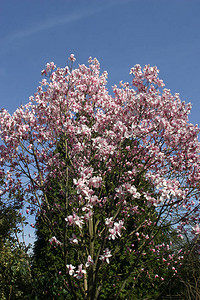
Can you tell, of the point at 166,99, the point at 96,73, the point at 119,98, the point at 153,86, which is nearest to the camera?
the point at 153,86

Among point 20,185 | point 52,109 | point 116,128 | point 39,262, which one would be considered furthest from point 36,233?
point 116,128

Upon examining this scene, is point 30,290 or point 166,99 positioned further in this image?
point 30,290

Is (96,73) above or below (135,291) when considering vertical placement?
above

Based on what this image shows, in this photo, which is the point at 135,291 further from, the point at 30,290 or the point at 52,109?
the point at 52,109

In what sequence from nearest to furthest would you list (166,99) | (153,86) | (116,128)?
(116,128)
(153,86)
(166,99)

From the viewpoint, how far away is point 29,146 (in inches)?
260

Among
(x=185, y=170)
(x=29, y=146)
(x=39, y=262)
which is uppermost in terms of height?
(x=29, y=146)

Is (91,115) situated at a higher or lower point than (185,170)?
higher

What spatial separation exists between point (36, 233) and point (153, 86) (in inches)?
204

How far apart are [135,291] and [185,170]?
10.4 ft

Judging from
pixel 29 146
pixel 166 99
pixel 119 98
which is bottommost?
pixel 29 146

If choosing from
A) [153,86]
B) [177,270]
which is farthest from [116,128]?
[177,270]

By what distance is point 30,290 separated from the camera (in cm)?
708

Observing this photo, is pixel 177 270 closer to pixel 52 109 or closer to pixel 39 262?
pixel 39 262
